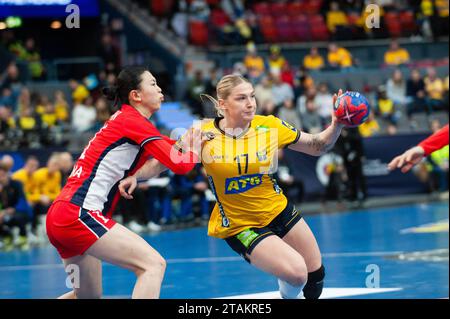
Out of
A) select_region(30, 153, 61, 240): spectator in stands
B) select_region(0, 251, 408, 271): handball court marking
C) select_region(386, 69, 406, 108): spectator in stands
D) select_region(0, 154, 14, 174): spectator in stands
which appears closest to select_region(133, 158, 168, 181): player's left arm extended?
select_region(0, 251, 408, 271): handball court marking

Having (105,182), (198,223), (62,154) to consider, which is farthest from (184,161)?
(198,223)

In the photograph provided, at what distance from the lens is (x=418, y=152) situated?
7688 mm

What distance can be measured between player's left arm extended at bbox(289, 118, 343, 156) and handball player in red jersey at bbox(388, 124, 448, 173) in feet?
1.76

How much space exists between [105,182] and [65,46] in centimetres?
2361

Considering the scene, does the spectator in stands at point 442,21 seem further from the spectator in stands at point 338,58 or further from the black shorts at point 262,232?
the black shorts at point 262,232

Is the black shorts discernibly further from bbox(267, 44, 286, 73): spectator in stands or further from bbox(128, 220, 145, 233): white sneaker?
bbox(267, 44, 286, 73): spectator in stands

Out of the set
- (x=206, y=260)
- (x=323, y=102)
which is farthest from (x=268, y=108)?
(x=206, y=260)

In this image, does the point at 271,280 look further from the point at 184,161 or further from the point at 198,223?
the point at 198,223

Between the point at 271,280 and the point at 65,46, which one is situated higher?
the point at 65,46

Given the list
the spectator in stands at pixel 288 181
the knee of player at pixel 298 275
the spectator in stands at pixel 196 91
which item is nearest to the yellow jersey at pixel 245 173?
the knee of player at pixel 298 275

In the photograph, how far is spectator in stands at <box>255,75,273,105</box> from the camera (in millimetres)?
23844

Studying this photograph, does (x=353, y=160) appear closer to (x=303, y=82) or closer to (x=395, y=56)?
(x=303, y=82)

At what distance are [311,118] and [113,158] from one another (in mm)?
15891

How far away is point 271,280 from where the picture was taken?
483 inches
